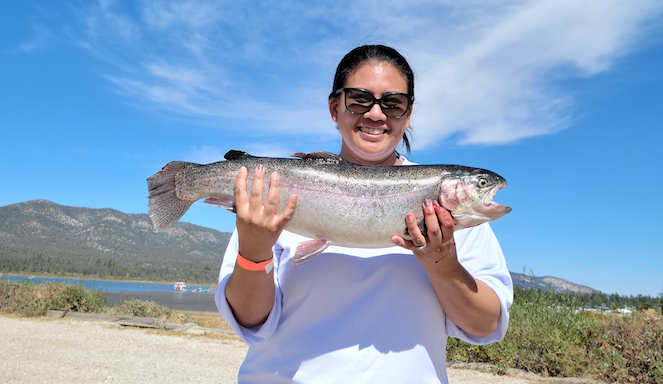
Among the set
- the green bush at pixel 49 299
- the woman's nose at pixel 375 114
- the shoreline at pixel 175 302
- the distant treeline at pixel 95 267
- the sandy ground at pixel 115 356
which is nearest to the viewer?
the woman's nose at pixel 375 114

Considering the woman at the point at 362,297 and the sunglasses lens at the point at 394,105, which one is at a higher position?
the sunglasses lens at the point at 394,105

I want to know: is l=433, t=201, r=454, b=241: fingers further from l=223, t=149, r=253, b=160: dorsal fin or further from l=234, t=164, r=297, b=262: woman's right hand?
l=223, t=149, r=253, b=160: dorsal fin

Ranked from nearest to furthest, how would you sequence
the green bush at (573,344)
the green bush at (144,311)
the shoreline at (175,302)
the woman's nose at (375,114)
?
the woman's nose at (375,114) < the green bush at (573,344) < the green bush at (144,311) < the shoreline at (175,302)

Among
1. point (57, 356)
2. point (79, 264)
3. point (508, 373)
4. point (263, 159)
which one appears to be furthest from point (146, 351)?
point (79, 264)

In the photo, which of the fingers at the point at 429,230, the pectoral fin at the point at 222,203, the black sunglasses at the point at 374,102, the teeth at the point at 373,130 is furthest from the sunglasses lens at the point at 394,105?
the pectoral fin at the point at 222,203

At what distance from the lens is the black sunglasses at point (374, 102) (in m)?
3.05

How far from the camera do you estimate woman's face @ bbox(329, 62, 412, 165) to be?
9.96ft

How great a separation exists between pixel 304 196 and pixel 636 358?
11.1m

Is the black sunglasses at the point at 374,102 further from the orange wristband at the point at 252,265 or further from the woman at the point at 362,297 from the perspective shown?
the orange wristband at the point at 252,265

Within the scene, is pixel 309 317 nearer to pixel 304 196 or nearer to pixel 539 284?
pixel 304 196

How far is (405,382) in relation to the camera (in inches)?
98.5

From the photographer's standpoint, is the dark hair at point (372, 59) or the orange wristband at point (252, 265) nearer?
the orange wristband at point (252, 265)

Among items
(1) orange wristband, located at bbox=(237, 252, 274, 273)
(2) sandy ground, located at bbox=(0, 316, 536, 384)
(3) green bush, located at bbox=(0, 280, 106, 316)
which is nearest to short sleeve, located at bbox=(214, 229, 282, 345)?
(1) orange wristband, located at bbox=(237, 252, 274, 273)

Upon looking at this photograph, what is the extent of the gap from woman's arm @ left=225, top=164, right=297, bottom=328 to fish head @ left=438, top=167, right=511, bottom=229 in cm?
110
